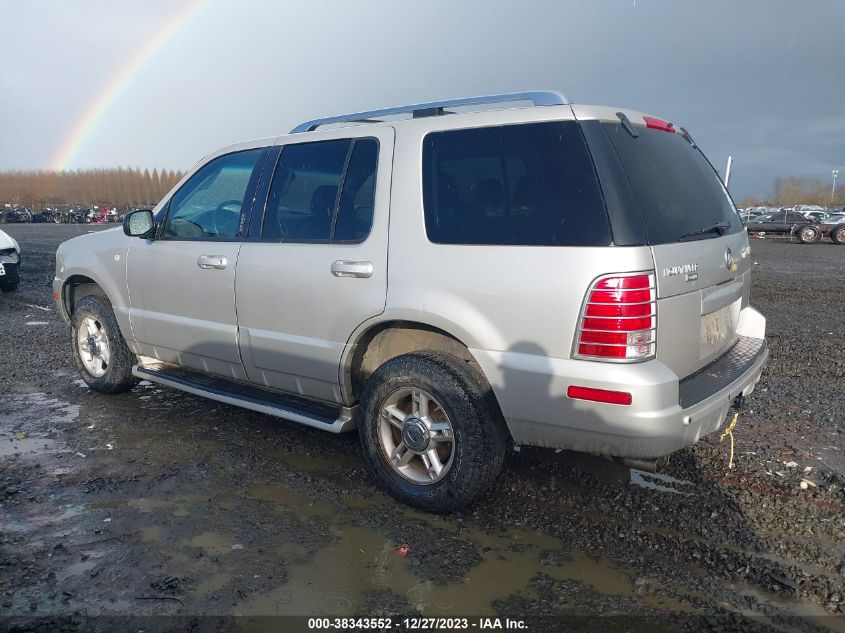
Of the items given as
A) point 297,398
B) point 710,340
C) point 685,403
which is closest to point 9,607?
point 297,398

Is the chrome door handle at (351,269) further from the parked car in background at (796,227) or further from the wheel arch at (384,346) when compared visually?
the parked car in background at (796,227)

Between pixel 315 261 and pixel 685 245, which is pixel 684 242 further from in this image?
pixel 315 261

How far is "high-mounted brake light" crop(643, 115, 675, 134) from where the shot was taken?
3401 mm

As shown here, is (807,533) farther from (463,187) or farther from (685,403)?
(463,187)

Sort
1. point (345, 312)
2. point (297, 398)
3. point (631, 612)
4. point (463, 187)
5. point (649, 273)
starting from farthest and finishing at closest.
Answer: point (297, 398) → point (345, 312) → point (463, 187) → point (649, 273) → point (631, 612)

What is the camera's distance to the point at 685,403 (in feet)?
9.67

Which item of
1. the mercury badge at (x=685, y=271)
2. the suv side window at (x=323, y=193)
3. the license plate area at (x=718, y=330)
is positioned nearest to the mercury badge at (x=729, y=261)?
the license plate area at (x=718, y=330)

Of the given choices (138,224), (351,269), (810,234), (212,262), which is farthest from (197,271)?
(810,234)

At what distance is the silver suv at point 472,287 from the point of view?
9.41 feet

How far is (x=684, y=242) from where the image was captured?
3.09 metres

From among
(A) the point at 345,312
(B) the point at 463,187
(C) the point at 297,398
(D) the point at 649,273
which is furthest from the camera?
(C) the point at 297,398

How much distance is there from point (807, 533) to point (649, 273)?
1625mm

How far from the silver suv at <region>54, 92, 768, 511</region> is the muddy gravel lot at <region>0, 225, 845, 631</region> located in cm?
39

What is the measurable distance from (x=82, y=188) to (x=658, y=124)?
79.0 metres
